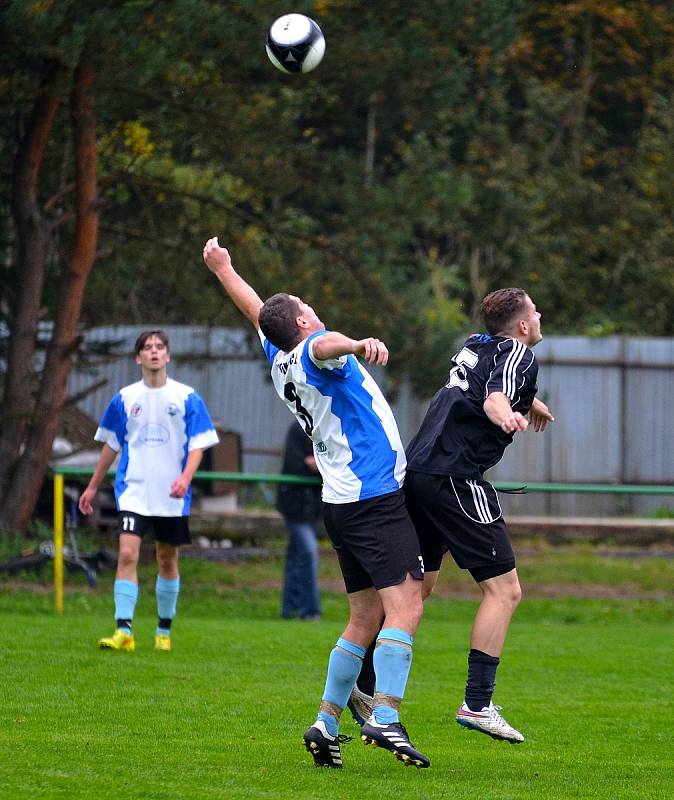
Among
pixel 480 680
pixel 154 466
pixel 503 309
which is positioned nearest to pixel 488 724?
pixel 480 680

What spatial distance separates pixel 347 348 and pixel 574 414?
56.8ft

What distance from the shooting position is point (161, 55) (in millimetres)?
13547

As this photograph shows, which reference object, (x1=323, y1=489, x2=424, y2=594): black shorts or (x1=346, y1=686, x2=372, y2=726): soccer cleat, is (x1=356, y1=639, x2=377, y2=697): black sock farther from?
(x1=323, y1=489, x2=424, y2=594): black shorts

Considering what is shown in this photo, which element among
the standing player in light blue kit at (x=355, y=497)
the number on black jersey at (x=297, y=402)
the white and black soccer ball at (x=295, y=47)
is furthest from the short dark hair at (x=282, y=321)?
the white and black soccer ball at (x=295, y=47)

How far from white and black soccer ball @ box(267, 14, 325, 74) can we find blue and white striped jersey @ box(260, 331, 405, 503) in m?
3.93

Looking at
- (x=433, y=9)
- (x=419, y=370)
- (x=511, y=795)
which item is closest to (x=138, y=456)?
(x=511, y=795)

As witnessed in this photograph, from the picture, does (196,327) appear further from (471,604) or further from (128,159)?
(471,604)

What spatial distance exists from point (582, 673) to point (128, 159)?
9400 millimetres

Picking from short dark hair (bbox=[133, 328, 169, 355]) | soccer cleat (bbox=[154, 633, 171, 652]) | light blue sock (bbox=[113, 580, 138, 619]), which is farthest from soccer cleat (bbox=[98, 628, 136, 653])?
short dark hair (bbox=[133, 328, 169, 355])

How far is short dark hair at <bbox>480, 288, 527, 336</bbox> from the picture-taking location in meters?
6.46

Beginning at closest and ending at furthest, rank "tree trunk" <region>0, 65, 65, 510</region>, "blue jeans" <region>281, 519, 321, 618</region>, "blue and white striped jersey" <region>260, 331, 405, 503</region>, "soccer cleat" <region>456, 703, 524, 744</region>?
1. "blue and white striped jersey" <region>260, 331, 405, 503</region>
2. "soccer cleat" <region>456, 703, 524, 744</region>
3. "blue jeans" <region>281, 519, 321, 618</region>
4. "tree trunk" <region>0, 65, 65, 510</region>

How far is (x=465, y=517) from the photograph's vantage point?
6.23m

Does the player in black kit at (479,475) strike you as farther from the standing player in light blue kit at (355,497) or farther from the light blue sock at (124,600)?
the light blue sock at (124,600)

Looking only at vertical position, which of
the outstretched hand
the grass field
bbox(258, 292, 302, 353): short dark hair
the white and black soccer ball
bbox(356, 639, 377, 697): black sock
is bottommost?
the grass field
